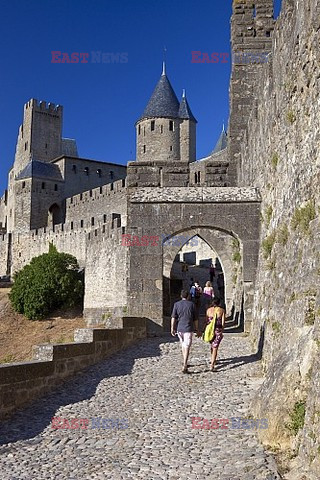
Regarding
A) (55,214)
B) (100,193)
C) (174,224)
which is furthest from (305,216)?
(55,214)

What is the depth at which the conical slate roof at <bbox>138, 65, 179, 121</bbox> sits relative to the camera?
48.4 m

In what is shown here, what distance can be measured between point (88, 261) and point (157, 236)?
18196mm

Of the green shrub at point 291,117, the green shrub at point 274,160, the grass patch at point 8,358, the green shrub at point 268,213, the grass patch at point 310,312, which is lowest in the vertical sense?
the grass patch at point 8,358

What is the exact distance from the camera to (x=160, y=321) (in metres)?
11.2

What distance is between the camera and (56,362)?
8352mm

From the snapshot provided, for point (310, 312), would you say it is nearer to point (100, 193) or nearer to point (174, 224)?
point (174, 224)

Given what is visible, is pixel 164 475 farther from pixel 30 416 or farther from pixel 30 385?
pixel 30 385

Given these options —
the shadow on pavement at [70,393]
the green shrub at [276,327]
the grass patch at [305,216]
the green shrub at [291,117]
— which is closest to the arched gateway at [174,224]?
the shadow on pavement at [70,393]

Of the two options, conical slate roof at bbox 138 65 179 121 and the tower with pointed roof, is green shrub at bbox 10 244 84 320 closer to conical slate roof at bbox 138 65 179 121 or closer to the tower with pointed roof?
the tower with pointed roof

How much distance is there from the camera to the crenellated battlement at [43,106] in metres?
63.2

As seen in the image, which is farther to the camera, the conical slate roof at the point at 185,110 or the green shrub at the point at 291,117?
the conical slate roof at the point at 185,110

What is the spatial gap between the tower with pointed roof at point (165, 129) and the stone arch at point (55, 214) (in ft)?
27.6

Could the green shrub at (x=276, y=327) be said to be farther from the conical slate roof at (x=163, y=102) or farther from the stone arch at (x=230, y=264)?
the conical slate roof at (x=163, y=102)

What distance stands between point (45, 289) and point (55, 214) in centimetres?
2286
